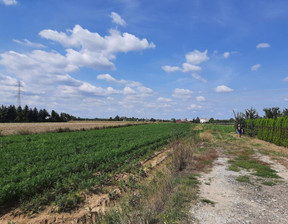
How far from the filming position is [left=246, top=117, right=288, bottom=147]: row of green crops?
660 inches

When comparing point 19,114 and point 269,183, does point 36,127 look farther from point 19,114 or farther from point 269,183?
point 19,114

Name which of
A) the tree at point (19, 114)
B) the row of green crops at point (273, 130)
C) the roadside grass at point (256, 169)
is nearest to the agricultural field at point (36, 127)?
the roadside grass at point (256, 169)

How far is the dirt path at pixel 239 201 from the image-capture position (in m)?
4.14

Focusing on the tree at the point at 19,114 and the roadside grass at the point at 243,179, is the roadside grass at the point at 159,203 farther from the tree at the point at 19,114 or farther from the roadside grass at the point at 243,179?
the tree at the point at 19,114

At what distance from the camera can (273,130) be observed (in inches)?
758

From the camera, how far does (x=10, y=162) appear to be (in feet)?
27.8

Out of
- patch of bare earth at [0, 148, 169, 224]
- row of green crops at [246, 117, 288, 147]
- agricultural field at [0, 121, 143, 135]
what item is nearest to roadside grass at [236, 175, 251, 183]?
patch of bare earth at [0, 148, 169, 224]

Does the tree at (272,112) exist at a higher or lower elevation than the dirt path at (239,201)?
higher

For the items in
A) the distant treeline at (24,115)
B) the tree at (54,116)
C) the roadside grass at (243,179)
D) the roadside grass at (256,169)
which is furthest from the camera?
the tree at (54,116)

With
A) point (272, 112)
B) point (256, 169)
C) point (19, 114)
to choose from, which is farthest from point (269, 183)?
point (19, 114)

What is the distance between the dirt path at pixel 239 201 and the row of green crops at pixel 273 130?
11.7 meters

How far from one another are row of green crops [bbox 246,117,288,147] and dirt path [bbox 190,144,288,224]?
11.7m

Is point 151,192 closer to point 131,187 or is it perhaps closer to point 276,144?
point 131,187

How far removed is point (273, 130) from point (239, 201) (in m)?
18.2
